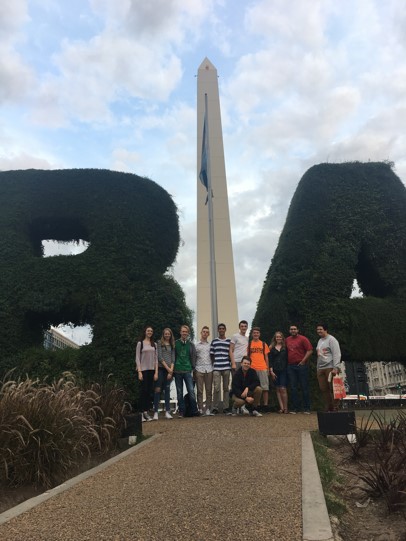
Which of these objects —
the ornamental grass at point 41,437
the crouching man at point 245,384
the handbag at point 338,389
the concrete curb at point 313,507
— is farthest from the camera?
the crouching man at point 245,384

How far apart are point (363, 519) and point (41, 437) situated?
10.6ft

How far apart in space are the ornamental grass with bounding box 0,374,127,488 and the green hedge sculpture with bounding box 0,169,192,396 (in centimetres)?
466

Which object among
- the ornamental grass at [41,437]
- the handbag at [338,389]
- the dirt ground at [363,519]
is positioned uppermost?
the handbag at [338,389]

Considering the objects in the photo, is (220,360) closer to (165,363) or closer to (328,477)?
(165,363)

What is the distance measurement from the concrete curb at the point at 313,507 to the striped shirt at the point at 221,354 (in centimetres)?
414

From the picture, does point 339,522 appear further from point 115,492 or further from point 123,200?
point 123,200

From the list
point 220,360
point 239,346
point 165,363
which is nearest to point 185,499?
point 165,363

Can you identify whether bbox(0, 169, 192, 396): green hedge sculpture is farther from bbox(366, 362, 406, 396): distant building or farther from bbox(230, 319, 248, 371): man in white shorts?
bbox(366, 362, 406, 396): distant building

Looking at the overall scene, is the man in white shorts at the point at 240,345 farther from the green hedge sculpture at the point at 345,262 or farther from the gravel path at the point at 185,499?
the gravel path at the point at 185,499

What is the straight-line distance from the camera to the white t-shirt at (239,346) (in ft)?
29.0

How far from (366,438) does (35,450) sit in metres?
3.73

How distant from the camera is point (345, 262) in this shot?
35.9 ft

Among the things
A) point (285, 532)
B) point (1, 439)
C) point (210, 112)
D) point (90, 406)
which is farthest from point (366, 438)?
point (210, 112)

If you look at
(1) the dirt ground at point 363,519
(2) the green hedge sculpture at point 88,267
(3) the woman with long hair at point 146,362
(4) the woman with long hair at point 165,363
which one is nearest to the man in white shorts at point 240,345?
(4) the woman with long hair at point 165,363
